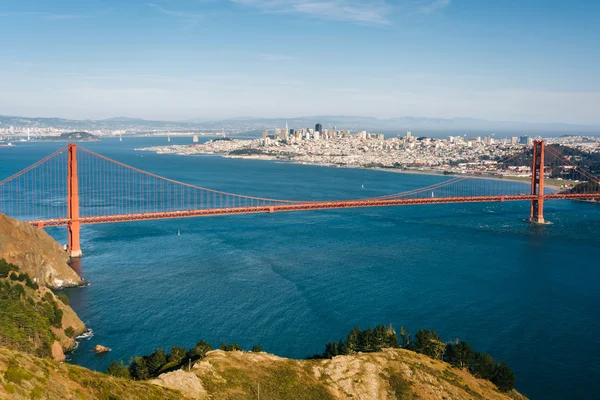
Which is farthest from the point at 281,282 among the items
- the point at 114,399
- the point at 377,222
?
the point at 377,222

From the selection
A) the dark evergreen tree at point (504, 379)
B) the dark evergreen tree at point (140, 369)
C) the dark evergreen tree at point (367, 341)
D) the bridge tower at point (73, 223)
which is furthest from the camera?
the bridge tower at point (73, 223)

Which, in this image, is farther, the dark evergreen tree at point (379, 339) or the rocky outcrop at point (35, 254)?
the rocky outcrop at point (35, 254)

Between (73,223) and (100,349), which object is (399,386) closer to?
(100,349)

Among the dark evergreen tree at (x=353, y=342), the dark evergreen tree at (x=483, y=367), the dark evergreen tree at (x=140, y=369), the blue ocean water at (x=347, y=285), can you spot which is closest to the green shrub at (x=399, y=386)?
the dark evergreen tree at (x=353, y=342)

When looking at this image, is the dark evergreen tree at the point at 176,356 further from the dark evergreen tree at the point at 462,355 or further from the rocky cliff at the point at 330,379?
the dark evergreen tree at the point at 462,355

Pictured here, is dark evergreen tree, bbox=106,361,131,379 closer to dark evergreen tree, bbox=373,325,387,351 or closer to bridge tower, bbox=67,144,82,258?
dark evergreen tree, bbox=373,325,387,351

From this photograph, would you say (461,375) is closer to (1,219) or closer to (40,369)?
(40,369)

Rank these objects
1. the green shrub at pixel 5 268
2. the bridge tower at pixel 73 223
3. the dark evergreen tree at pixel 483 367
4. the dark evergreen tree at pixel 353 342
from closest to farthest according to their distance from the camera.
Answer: the dark evergreen tree at pixel 483 367, the dark evergreen tree at pixel 353 342, the green shrub at pixel 5 268, the bridge tower at pixel 73 223
